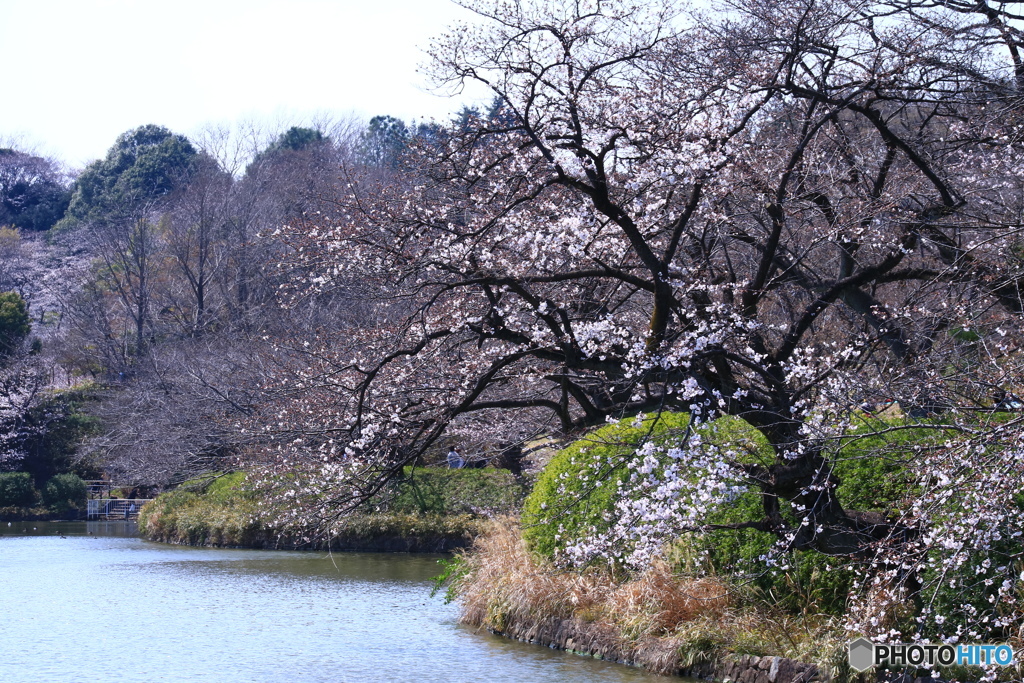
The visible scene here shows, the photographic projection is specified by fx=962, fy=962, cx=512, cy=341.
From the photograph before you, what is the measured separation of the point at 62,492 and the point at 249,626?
23.5m

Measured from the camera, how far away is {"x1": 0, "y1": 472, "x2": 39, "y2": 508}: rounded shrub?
31.0m

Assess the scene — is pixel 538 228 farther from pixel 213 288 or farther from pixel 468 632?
pixel 213 288

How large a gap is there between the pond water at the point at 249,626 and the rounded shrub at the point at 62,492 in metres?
12.1

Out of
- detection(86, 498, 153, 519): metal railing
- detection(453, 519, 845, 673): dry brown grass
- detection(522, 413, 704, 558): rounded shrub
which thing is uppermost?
detection(522, 413, 704, 558): rounded shrub

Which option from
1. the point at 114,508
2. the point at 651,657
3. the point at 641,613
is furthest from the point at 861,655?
the point at 114,508

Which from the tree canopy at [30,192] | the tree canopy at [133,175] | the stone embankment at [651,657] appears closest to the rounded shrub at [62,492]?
the tree canopy at [133,175]

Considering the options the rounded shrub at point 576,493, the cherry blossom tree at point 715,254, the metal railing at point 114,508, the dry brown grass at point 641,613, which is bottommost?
the metal railing at point 114,508

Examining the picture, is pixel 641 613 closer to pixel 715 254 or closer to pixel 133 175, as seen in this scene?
pixel 715 254

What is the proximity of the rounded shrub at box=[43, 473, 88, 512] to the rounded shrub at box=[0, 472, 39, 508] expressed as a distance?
0.54 metres

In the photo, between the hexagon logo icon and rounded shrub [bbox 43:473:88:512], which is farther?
rounded shrub [bbox 43:473:88:512]

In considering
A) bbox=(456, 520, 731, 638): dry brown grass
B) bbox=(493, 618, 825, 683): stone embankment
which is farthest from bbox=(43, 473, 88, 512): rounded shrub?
bbox=(493, 618, 825, 683): stone embankment

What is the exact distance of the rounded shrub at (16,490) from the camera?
102 feet

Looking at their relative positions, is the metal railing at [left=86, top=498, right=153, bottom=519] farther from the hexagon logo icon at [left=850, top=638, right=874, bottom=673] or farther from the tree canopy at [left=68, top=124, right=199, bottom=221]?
the hexagon logo icon at [left=850, top=638, right=874, bottom=673]

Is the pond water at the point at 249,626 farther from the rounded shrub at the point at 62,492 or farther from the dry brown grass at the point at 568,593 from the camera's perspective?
the rounded shrub at the point at 62,492
